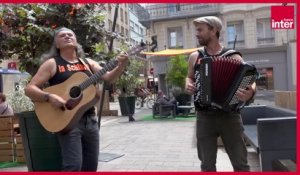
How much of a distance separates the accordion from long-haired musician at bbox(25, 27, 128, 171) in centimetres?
78

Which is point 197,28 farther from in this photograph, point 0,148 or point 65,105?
point 0,148

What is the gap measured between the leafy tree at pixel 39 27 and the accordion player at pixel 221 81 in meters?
2.80

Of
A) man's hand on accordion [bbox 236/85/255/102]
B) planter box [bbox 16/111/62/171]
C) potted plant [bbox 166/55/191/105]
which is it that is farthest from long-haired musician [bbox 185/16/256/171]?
potted plant [bbox 166/55/191/105]

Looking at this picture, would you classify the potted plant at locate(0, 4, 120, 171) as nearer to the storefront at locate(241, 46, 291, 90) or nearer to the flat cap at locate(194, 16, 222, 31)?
the flat cap at locate(194, 16, 222, 31)

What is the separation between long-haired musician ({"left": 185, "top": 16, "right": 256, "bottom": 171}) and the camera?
3348 millimetres

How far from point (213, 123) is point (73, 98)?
1.24 meters

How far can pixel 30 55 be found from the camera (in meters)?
5.84

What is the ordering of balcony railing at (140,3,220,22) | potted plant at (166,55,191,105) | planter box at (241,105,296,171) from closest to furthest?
planter box at (241,105,296,171) < potted plant at (166,55,191,105) < balcony railing at (140,3,220,22)

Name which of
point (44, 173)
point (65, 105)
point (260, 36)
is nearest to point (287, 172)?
point (65, 105)

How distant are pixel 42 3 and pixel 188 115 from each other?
9.98 m

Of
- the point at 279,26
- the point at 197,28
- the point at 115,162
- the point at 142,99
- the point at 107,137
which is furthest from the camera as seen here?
the point at 142,99

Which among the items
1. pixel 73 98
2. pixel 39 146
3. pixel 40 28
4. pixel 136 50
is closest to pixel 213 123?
pixel 136 50

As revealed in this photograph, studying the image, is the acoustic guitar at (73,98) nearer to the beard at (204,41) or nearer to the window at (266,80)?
the beard at (204,41)

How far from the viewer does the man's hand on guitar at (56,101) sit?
357 centimetres
